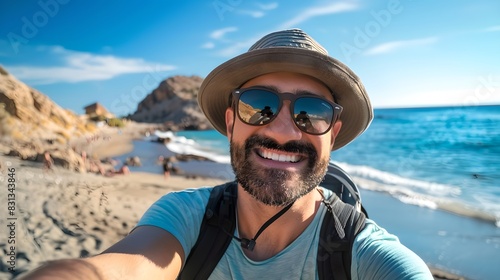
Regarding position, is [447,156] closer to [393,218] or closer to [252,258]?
[393,218]

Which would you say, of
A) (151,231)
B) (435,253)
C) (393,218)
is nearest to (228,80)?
(151,231)

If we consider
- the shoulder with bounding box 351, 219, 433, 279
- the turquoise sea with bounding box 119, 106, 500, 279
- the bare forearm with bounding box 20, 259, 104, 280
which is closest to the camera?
the bare forearm with bounding box 20, 259, 104, 280

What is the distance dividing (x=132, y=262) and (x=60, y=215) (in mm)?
5929

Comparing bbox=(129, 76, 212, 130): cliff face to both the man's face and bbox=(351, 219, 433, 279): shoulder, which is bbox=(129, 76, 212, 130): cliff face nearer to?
the man's face

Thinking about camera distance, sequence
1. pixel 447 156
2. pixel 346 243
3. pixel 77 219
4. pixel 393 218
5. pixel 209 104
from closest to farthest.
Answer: pixel 346 243 → pixel 209 104 → pixel 77 219 → pixel 393 218 → pixel 447 156

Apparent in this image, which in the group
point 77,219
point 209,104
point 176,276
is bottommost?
point 77,219

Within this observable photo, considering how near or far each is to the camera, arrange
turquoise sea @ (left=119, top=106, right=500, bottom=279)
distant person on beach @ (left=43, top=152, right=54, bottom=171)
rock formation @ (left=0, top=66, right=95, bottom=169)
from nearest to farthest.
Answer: turquoise sea @ (left=119, top=106, right=500, bottom=279)
distant person on beach @ (left=43, top=152, right=54, bottom=171)
rock formation @ (left=0, top=66, right=95, bottom=169)

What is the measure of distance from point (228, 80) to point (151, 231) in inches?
44.8

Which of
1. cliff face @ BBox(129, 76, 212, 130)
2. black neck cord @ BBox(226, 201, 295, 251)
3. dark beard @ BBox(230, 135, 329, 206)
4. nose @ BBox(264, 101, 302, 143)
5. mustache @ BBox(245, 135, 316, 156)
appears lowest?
black neck cord @ BBox(226, 201, 295, 251)

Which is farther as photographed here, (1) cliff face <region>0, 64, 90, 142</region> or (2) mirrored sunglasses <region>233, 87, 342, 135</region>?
(1) cliff face <region>0, 64, 90, 142</region>

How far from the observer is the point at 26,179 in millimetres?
8969

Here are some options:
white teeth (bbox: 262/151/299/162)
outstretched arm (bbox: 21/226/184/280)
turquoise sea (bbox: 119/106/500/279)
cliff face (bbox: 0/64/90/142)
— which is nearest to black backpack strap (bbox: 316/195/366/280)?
white teeth (bbox: 262/151/299/162)

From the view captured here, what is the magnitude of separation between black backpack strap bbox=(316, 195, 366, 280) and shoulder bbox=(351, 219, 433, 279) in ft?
0.13

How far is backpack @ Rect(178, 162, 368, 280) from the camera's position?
64.4 inches
